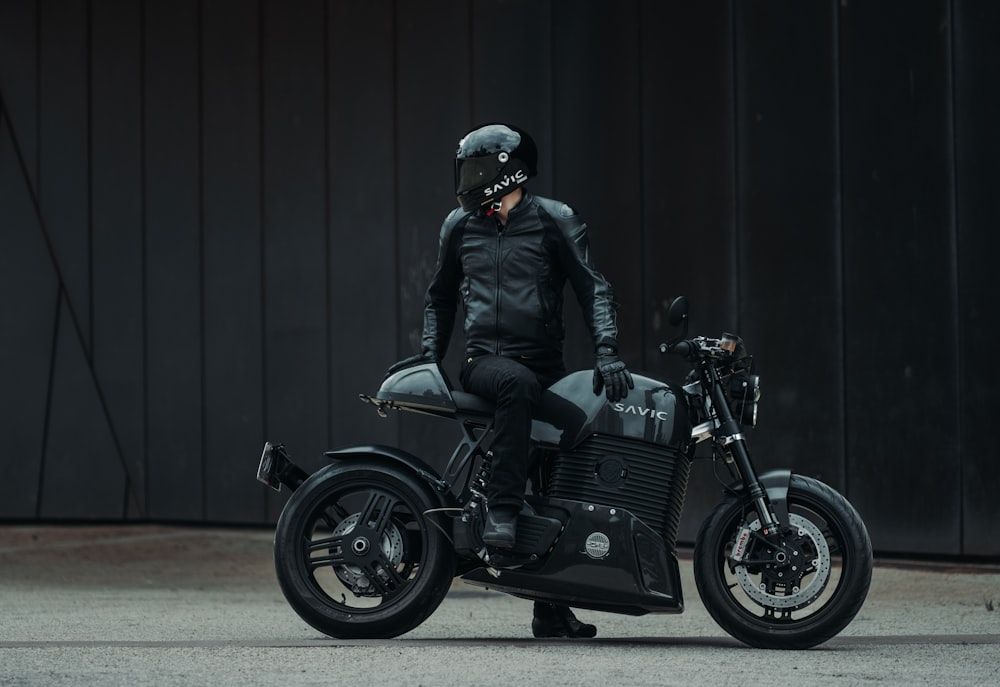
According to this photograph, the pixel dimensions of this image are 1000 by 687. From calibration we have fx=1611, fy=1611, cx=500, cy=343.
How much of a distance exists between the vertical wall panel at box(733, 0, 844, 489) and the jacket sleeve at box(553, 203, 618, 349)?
320 cm

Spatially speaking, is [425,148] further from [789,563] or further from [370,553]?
[789,563]

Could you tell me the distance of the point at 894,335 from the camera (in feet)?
29.3

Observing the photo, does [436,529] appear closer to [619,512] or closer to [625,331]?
[619,512]

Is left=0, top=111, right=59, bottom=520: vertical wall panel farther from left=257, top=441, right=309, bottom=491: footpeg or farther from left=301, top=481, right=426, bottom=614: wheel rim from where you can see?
left=301, top=481, right=426, bottom=614: wheel rim

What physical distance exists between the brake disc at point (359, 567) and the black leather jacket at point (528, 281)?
771mm

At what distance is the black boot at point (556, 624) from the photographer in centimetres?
653

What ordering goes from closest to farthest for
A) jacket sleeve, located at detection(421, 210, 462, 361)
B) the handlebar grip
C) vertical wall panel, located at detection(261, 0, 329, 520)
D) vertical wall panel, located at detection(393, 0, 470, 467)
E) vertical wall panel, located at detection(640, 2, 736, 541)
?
1. the handlebar grip
2. jacket sleeve, located at detection(421, 210, 462, 361)
3. vertical wall panel, located at detection(640, 2, 736, 541)
4. vertical wall panel, located at detection(393, 0, 470, 467)
5. vertical wall panel, located at detection(261, 0, 329, 520)

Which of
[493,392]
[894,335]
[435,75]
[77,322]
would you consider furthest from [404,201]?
[493,392]

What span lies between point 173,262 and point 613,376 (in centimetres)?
585

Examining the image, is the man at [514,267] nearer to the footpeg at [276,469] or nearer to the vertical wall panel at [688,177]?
the footpeg at [276,469]

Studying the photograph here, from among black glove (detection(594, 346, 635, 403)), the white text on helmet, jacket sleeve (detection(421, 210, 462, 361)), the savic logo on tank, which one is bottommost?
the savic logo on tank

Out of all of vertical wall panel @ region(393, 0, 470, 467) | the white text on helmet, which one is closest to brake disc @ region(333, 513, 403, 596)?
the white text on helmet

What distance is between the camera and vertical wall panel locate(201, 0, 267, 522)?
35.7 ft

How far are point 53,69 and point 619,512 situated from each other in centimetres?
691
